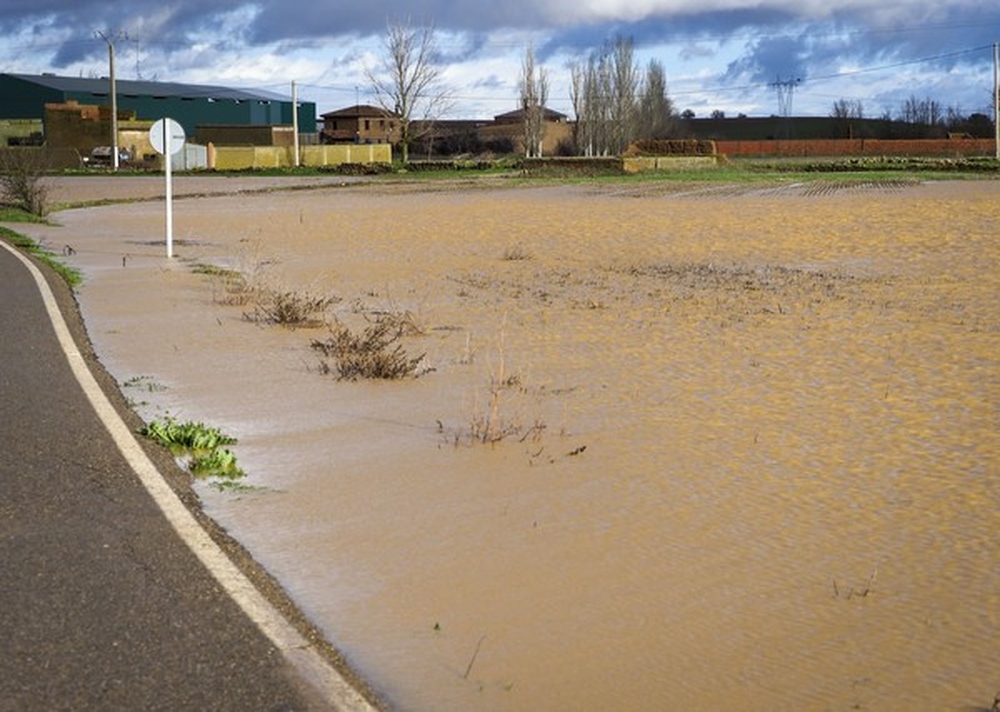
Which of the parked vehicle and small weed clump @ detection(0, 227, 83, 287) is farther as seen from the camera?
the parked vehicle

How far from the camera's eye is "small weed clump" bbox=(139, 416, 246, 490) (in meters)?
9.45

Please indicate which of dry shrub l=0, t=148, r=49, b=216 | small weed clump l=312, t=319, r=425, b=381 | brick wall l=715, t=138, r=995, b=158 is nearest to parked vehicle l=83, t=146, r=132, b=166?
brick wall l=715, t=138, r=995, b=158

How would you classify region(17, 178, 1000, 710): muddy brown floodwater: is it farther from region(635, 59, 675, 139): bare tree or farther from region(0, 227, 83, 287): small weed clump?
region(635, 59, 675, 139): bare tree

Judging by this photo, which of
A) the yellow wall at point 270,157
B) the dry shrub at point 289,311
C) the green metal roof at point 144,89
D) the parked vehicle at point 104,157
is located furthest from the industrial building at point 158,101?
the dry shrub at point 289,311

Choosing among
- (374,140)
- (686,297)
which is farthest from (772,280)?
(374,140)

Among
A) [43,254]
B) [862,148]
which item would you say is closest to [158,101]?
[862,148]

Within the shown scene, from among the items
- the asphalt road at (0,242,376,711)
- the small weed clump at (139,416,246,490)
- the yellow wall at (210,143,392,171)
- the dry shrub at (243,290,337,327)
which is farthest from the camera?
the yellow wall at (210,143,392,171)

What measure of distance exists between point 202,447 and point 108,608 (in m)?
3.71

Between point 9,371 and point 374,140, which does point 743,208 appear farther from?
point 374,140

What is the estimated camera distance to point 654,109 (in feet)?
383

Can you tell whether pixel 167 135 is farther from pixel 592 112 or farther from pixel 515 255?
pixel 592 112

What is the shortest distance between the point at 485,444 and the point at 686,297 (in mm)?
10102

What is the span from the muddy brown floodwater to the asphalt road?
510mm

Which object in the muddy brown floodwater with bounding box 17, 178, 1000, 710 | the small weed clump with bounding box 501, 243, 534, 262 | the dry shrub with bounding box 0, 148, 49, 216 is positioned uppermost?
the dry shrub with bounding box 0, 148, 49, 216
